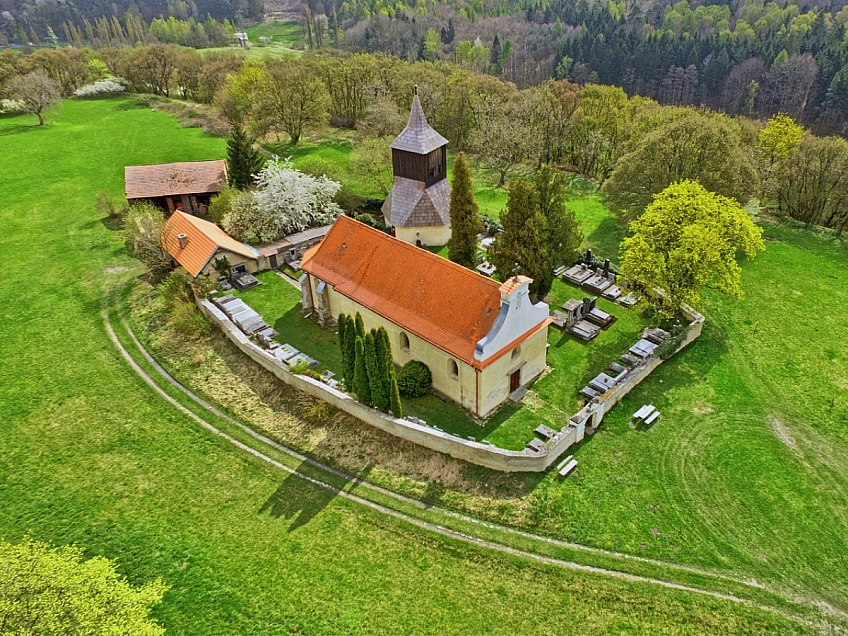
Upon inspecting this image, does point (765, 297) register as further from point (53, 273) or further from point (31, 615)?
point (53, 273)

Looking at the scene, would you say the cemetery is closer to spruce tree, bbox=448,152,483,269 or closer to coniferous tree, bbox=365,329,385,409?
coniferous tree, bbox=365,329,385,409

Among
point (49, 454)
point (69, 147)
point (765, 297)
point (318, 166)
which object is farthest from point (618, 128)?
point (69, 147)

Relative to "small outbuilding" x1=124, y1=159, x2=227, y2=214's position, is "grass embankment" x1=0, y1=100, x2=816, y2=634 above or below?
below

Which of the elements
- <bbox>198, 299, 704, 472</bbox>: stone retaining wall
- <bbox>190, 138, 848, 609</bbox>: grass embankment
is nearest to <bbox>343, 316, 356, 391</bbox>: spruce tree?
<bbox>198, 299, 704, 472</bbox>: stone retaining wall

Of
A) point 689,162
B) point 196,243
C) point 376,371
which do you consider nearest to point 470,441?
point 376,371

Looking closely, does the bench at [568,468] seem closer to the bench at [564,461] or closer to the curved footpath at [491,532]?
the bench at [564,461]

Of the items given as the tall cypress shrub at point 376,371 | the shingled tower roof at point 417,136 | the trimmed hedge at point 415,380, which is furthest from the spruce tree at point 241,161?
the tall cypress shrub at point 376,371
